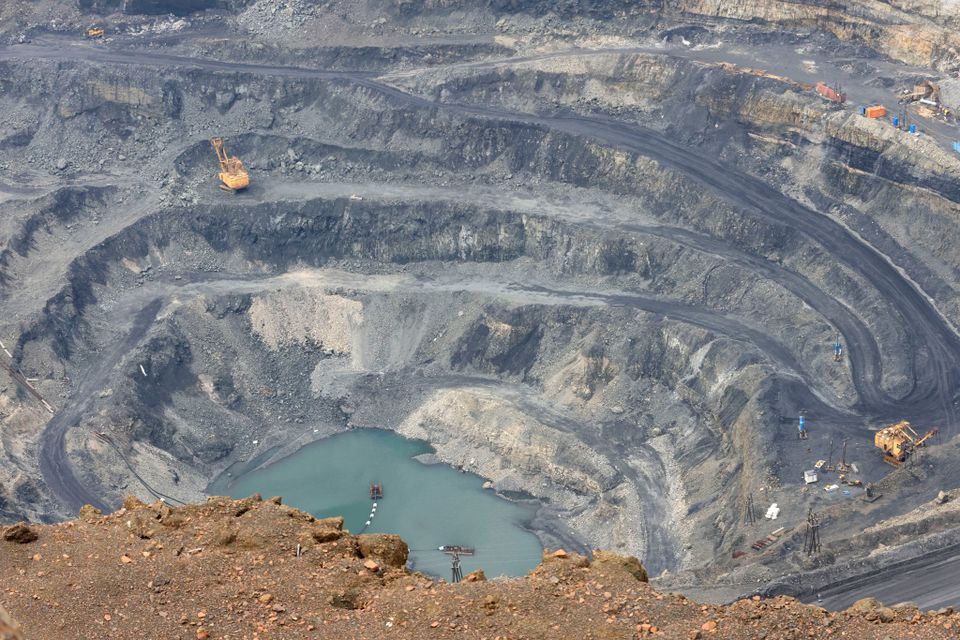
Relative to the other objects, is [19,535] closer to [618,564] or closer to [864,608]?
[618,564]

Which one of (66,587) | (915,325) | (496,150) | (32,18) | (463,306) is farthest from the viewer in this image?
(32,18)

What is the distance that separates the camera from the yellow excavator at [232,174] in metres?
82.2

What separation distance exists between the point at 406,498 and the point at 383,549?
39711 millimetres

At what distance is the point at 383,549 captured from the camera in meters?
24.1

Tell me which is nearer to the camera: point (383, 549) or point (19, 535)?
point (19, 535)

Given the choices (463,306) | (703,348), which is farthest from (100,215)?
(703,348)

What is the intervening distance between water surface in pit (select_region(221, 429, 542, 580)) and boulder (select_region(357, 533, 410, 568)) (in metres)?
32.9

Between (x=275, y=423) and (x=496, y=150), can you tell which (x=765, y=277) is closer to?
(x=496, y=150)

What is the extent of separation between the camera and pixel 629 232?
236 ft

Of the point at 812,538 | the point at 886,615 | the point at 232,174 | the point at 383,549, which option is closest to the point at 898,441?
the point at 812,538

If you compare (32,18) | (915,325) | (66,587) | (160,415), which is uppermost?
(32,18)

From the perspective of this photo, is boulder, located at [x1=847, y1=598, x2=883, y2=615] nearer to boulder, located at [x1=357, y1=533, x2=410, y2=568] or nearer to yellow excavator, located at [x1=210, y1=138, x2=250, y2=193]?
boulder, located at [x1=357, y1=533, x2=410, y2=568]

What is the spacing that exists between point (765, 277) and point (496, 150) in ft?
80.3

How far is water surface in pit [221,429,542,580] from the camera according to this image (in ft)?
192
